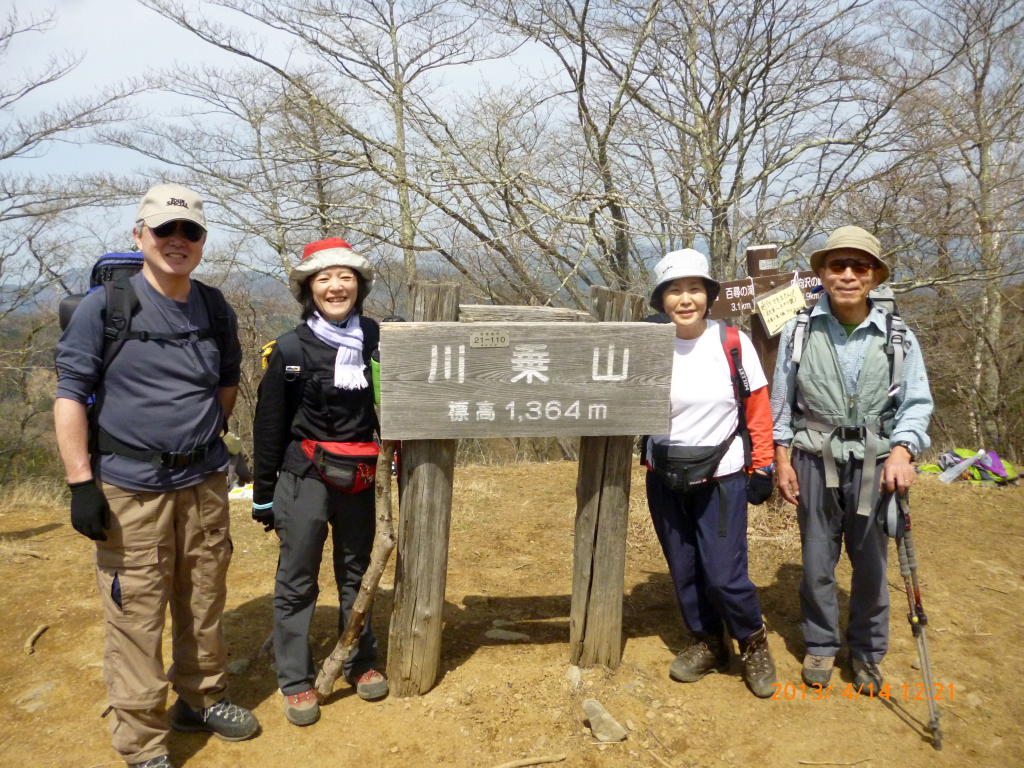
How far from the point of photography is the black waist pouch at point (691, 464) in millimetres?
3047

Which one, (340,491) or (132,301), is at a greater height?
(132,301)

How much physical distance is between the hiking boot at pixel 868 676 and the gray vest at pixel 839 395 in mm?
1015

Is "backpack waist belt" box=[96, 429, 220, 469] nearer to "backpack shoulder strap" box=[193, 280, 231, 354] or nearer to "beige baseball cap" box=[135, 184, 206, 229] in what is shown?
"backpack shoulder strap" box=[193, 280, 231, 354]

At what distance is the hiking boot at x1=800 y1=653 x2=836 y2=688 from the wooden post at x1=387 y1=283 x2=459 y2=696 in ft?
5.64

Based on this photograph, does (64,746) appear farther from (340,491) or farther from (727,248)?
(727,248)

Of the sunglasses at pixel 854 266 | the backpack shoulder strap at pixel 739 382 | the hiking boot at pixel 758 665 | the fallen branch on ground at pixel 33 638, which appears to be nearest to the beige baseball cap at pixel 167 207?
the backpack shoulder strap at pixel 739 382

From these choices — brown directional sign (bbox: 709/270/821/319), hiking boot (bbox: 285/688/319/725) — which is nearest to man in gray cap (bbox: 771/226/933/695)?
brown directional sign (bbox: 709/270/821/319)

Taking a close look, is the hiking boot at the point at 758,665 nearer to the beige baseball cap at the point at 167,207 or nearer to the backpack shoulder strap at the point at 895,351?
the backpack shoulder strap at the point at 895,351

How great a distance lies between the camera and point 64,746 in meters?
2.91

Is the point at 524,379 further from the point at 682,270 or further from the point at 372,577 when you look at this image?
the point at 372,577

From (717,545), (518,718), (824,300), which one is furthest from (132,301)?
(824,300)

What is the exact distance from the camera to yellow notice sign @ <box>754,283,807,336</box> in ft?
16.0

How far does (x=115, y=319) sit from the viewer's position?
254cm

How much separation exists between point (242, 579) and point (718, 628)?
115 inches
